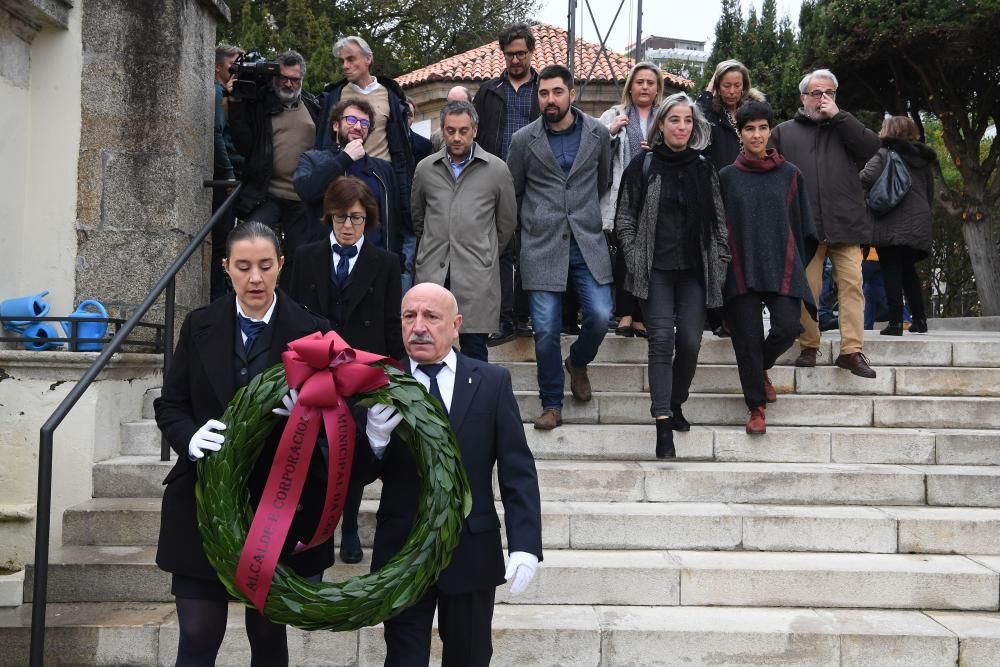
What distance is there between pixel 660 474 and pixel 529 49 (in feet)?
10.3

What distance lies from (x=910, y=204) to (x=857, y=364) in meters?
2.35

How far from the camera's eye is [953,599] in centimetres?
483

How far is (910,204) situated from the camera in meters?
8.47

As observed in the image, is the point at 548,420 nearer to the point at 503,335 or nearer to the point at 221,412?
the point at 503,335

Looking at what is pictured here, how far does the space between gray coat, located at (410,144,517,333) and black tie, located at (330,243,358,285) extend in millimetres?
1022

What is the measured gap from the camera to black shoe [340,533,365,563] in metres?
4.84

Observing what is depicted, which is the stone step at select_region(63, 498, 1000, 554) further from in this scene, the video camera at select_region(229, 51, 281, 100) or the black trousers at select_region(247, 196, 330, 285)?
the video camera at select_region(229, 51, 281, 100)

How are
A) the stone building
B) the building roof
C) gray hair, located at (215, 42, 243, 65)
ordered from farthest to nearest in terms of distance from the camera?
the building roof
the stone building
gray hair, located at (215, 42, 243, 65)

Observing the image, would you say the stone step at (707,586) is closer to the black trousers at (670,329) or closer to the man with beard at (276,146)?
the black trousers at (670,329)

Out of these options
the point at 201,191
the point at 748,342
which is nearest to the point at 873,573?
the point at 748,342

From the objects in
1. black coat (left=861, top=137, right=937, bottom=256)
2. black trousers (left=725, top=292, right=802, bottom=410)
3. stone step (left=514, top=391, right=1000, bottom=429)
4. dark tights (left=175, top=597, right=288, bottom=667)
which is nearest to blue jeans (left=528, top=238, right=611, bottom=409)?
stone step (left=514, top=391, right=1000, bottom=429)

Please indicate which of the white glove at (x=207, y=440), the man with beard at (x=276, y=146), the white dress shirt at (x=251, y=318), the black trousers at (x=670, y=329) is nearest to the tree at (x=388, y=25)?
the man with beard at (x=276, y=146)

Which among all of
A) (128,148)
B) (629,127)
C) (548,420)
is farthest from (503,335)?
(128,148)

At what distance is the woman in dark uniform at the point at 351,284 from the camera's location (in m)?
4.83
